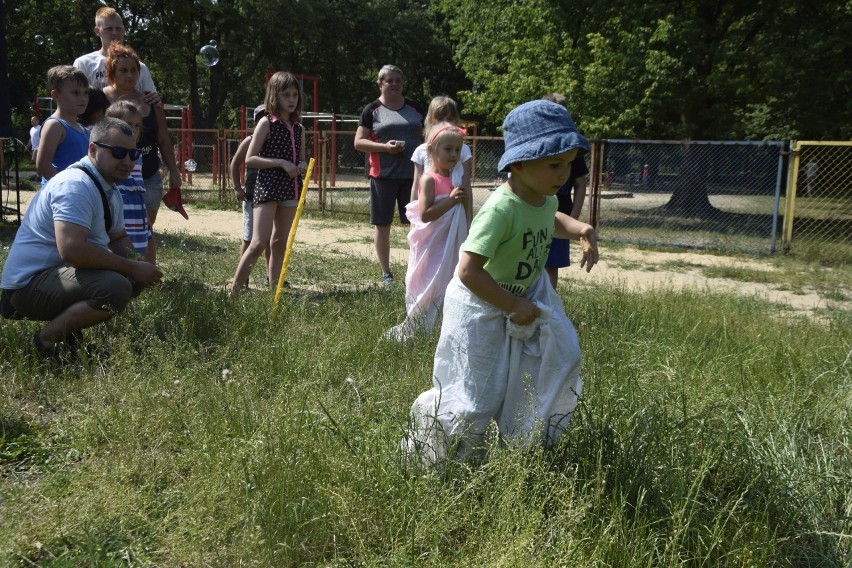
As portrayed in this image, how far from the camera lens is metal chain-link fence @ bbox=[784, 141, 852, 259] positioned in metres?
12.8

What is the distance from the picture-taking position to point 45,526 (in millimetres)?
2654

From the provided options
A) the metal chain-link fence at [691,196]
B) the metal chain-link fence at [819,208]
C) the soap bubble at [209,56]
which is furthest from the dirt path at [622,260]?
the soap bubble at [209,56]

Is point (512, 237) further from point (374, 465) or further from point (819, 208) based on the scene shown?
point (819, 208)

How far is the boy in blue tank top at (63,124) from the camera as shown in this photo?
5477 millimetres

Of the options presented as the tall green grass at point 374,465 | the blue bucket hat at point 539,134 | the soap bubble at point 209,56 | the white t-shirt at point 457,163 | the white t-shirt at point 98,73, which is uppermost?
the soap bubble at point 209,56

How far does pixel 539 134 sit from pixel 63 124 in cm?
384

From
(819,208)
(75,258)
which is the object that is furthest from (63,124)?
(819,208)

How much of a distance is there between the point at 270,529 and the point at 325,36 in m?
39.2

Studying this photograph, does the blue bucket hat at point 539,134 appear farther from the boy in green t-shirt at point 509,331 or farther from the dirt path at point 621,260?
the dirt path at point 621,260

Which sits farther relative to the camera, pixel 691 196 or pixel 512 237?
pixel 691 196

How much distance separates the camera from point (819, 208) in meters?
19.7

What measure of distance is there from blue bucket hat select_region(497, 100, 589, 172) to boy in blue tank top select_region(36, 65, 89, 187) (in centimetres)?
358

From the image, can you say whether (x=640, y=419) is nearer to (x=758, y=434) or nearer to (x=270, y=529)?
(x=758, y=434)

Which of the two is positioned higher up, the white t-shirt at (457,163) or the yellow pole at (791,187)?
the white t-shirt at (457,163)
